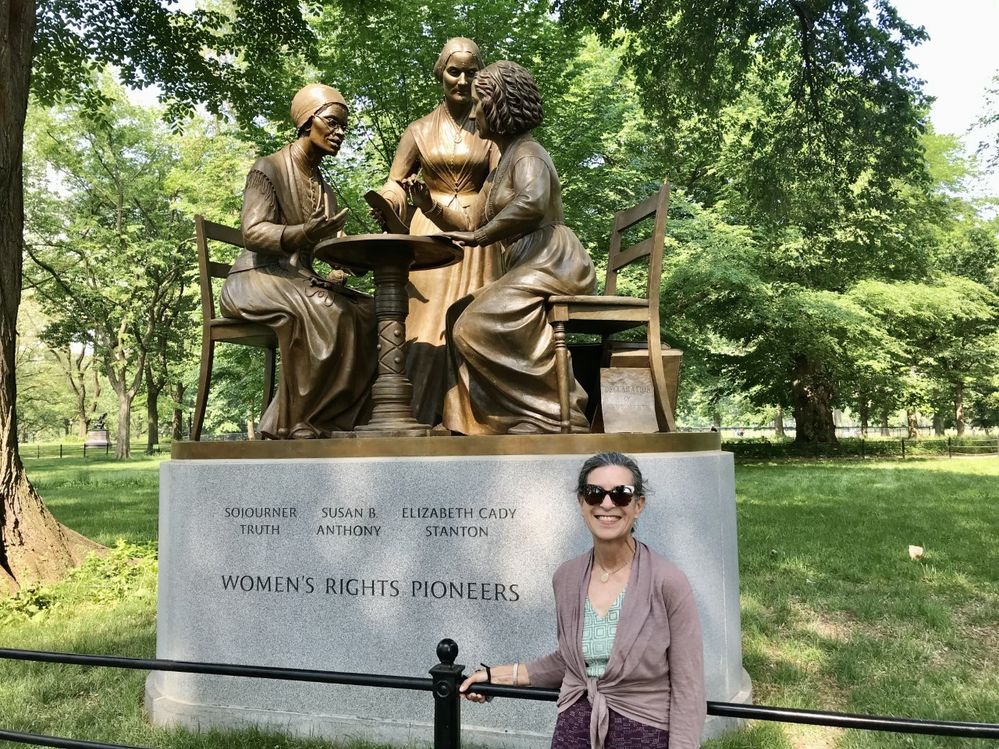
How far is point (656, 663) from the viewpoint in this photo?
195cm

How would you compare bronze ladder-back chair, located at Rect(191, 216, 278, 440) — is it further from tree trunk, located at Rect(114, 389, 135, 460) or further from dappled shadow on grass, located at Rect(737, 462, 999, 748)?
tree trunk, located at Rect(114, 389, 135, 460)

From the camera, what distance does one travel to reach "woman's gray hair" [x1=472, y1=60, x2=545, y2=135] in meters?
4.79

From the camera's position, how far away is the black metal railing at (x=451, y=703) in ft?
6.30

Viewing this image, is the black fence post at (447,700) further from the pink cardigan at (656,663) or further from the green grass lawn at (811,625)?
the green grass lawn at (811,625)

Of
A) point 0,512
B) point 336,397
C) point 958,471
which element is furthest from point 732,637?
point 958,471

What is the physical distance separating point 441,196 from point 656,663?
4.10m

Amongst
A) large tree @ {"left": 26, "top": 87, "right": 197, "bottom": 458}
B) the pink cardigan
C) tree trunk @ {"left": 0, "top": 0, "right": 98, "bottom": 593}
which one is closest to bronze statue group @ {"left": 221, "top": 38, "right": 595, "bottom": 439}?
the pink cardigan

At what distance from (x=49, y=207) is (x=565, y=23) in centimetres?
2388

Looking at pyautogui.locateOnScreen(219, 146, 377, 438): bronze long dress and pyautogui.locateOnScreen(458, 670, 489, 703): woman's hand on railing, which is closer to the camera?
pyautogui.locateOnScreen(458, 670, 489, 703): woman's hand on railing

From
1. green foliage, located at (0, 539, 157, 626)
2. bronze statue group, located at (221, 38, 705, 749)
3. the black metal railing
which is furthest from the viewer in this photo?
green foliage, located at (0, 539, 157, 626)

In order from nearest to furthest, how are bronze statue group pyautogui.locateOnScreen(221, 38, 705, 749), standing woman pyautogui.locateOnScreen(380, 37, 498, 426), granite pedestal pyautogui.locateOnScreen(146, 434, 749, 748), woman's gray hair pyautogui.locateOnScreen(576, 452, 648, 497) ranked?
woman's gray hair pyautogui.locateOnScreen(576, 452, 648, 497), granite pedestal pyautogui.locateOnScreen(146, 434, 749, 748), bronze statue group pyautogui.locateOnScreen(221, 38, 705, 749), standing woman pyautogui.locateOnScreen(380, 37, 498, 426)

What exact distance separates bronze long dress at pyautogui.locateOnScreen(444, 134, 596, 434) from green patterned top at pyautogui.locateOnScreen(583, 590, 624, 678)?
2.50 metres

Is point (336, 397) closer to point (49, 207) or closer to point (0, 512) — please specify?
point (0, 512)

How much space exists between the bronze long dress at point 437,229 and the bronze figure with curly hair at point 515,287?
0.40 metres
